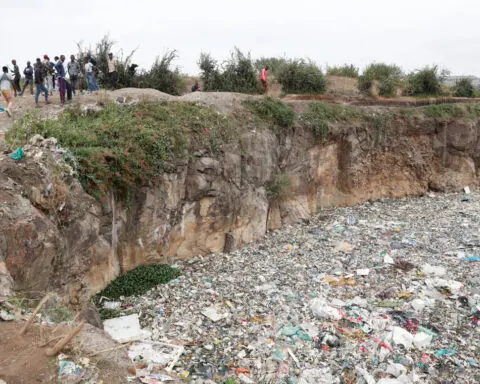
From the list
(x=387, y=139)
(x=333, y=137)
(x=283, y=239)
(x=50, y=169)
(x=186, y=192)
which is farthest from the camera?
(x=387, y=139)

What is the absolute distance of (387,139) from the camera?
1312 centimetres

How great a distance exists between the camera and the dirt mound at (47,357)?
2.73 m

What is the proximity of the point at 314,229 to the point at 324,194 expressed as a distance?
1939 millimetres

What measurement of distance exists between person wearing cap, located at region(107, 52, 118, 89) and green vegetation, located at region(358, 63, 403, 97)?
961cm

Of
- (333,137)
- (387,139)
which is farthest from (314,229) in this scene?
(387,139)

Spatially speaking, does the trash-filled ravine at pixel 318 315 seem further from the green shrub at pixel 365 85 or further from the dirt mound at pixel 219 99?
the green shrub at pixel 365 85

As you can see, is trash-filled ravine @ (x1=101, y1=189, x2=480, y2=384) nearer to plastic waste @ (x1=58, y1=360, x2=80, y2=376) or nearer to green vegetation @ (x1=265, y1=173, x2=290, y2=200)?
plastic waste @ (x1=58, y1=360, x2=80, y2=376)

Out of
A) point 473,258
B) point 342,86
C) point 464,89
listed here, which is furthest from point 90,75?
point 464,89

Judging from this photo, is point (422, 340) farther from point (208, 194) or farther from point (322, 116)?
point (322, 116)

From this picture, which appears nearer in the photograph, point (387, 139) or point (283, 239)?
point (283, 239)

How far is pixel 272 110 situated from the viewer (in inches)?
411

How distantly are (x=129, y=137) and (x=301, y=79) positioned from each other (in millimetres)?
9012

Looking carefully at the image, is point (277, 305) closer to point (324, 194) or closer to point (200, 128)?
point (200, 128)

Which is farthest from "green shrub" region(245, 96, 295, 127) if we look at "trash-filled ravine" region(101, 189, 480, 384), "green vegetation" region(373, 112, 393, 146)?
"green vegetation" region(373, 112, 393, 146)
